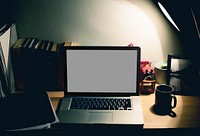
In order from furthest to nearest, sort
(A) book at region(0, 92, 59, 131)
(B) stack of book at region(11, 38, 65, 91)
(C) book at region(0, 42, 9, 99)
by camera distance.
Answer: (B) stack of book at region(11, 38, 65, 91)
(C) book at region(0, 42, 9, 99)
(A) book at region(0, 92, 59, 131)

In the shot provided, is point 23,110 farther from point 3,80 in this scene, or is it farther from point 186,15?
point 186,15

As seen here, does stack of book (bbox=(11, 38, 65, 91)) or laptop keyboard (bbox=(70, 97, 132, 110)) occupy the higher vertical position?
stack of book (bbox=(11, 38, 65, 91))

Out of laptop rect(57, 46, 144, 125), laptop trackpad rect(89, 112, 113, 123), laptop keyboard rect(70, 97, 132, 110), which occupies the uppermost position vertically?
laptop rect(57, 46, 144, 125)

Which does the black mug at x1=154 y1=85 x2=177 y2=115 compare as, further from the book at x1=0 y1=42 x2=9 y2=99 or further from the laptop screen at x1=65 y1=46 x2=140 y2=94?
the book at x1=0 y1=42 x2=9 y2=99

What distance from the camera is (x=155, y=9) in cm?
194

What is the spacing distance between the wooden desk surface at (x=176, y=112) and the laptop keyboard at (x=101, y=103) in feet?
0.32

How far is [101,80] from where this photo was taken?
178 centimetres

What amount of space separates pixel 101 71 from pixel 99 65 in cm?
3

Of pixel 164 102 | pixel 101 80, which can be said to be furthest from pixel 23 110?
pixel 164 102

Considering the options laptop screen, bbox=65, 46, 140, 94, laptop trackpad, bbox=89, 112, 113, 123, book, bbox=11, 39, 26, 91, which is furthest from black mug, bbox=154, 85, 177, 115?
book, bbox=11, 39, 26, 91

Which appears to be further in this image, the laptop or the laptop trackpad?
the laptop

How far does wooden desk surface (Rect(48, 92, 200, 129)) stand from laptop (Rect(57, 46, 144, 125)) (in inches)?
2.3

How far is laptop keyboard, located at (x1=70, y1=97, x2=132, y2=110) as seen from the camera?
1.71 m

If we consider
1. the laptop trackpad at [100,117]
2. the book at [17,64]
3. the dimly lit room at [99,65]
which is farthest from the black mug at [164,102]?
the book at [17,64]
